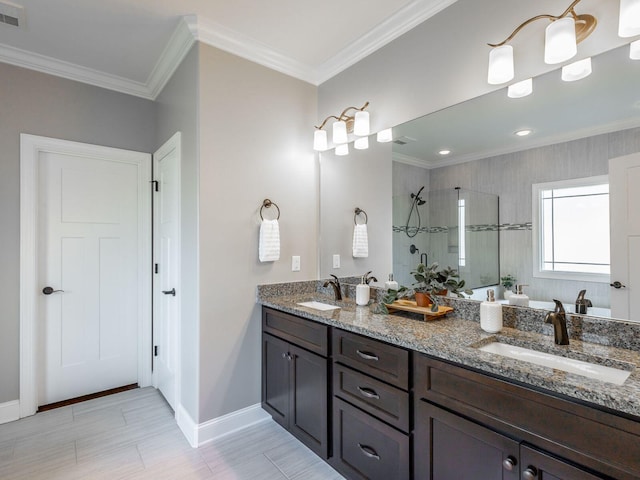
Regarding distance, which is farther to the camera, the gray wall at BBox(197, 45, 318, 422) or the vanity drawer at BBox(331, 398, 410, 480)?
the gray wall at BBox(197, 45, 318, 422)

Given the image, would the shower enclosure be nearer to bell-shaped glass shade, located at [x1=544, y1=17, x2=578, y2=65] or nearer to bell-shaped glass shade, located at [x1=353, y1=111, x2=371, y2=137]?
bell-shaped glass shade, located at [x1=353, y1=111, x2=371, y2=137]

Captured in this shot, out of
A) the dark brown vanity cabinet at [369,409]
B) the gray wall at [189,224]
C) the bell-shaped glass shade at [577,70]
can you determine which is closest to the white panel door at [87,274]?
the gray wall at [189,224]

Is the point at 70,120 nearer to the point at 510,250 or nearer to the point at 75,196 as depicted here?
the point at 75,196

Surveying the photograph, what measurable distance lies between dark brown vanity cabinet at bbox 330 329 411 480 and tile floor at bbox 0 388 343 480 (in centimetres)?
36

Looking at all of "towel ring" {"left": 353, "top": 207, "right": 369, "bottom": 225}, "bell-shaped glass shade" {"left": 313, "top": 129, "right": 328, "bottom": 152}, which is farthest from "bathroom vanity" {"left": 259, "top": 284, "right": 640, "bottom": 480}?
"bell-shaped glass shade" {"left": 313, "top": 129, "right": 328, "bottom": 152}

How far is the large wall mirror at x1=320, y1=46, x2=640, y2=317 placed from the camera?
55.2 inches

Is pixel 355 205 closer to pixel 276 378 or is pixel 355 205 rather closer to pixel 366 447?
pixel 276 378

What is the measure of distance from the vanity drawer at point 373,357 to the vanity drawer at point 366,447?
22cm

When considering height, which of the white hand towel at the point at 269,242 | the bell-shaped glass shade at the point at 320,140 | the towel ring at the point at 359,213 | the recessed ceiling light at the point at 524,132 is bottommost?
the white hand towel at the point at 269,242

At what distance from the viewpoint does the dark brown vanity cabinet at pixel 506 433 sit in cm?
94

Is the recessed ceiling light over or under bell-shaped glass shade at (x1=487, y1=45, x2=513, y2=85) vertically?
under

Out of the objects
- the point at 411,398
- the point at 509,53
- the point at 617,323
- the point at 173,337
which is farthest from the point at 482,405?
A: the point at 173,337

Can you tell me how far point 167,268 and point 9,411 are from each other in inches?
58.6

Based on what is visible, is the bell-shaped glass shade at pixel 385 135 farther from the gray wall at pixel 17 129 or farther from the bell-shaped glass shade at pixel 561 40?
the gray wall at pixel 17 129
